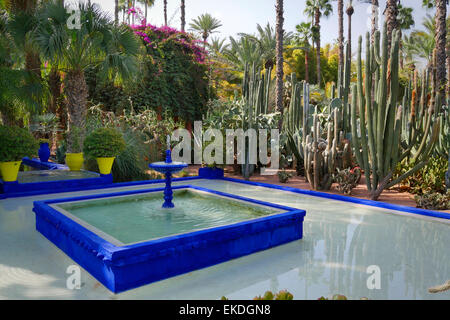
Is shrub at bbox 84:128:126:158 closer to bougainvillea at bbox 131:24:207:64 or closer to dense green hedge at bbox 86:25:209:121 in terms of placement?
dense green hedge at bbox 86:25:209:121

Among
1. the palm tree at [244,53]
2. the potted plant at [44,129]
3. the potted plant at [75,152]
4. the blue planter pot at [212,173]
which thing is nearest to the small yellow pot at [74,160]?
the potted plant at [75,152]

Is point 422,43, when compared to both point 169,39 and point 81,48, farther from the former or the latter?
point 81,48

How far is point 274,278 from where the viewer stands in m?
3.60

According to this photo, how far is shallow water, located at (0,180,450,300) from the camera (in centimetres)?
328

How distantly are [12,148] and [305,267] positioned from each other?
642 cm

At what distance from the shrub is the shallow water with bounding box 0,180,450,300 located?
3071 mm

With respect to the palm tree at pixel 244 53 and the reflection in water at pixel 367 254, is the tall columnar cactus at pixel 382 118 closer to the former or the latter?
the reflection in water at pixel 367 254

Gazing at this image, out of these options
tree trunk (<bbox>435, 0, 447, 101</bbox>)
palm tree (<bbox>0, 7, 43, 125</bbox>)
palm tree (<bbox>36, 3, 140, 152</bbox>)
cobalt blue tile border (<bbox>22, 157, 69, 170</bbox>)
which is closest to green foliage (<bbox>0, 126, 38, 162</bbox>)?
palm tree (<bbox>0, 7, 43, 125</bbox>)

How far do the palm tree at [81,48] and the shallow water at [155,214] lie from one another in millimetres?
4410

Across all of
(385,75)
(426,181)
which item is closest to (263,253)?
(385,75)

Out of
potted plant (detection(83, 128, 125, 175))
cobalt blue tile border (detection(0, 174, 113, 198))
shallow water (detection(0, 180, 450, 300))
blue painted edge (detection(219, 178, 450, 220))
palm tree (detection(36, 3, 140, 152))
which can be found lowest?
shallow water (detection(0, 180, 450, 300))

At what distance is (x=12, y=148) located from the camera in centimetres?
750

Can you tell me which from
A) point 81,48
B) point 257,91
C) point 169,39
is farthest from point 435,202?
point 169,39

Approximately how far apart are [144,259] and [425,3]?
27091 mm
